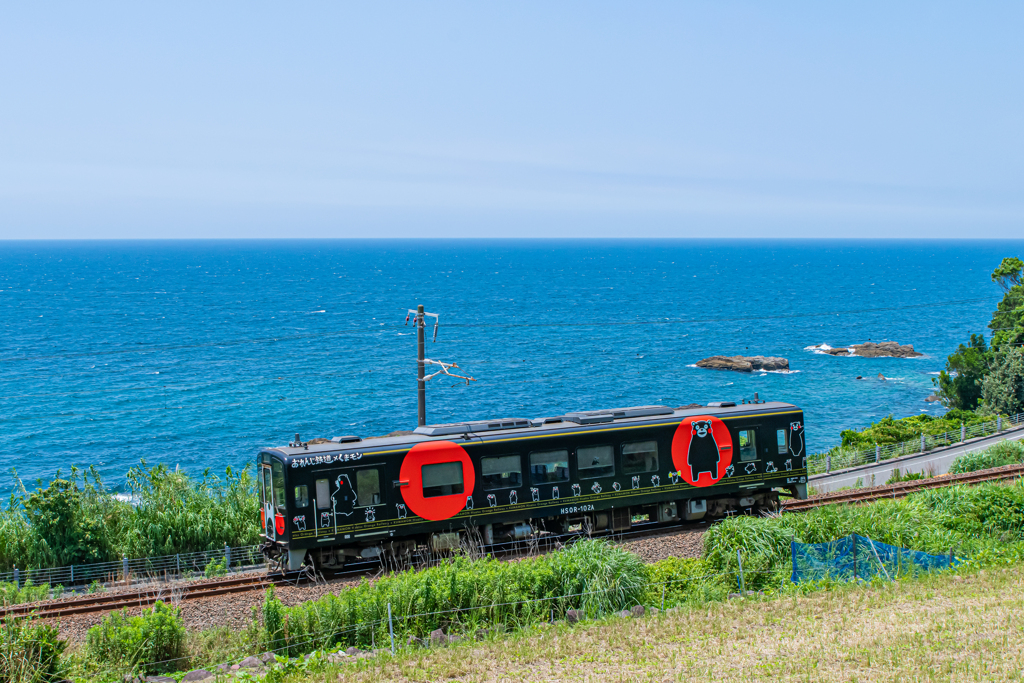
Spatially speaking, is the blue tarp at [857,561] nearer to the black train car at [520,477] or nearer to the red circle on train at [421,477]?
the black train car at [520,477]

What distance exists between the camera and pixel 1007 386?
51.2m

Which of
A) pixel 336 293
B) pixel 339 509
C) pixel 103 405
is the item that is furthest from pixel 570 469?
pixel 336 293

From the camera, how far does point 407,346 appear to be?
9950cm

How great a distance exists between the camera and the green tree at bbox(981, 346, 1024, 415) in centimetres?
5081

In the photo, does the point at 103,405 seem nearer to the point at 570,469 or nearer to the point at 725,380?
the point at 725,380

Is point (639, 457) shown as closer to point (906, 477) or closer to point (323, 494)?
point (323, 494)

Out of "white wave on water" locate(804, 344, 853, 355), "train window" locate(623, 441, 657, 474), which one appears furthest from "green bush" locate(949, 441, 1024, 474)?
"white wave on water" locate(804, 344, 853, 355)

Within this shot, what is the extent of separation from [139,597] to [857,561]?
14048mm

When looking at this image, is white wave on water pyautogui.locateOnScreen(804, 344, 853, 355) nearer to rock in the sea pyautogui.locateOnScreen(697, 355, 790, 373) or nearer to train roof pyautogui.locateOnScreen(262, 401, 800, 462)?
rock in the sea pyautogui.locateOnScreen(697, 355, 790, 373)

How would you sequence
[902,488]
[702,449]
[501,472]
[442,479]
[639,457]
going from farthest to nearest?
[902,488] → [702,449] → [639,457] → [501,472] → [442,479]

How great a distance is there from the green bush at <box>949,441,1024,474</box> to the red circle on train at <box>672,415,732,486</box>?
40.9 feet

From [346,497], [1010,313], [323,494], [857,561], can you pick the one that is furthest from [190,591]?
[1010,313]

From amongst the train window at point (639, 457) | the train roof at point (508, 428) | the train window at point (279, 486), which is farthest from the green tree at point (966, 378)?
the train window at point (279, 486)

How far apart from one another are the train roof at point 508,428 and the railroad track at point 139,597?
2.80 meters
